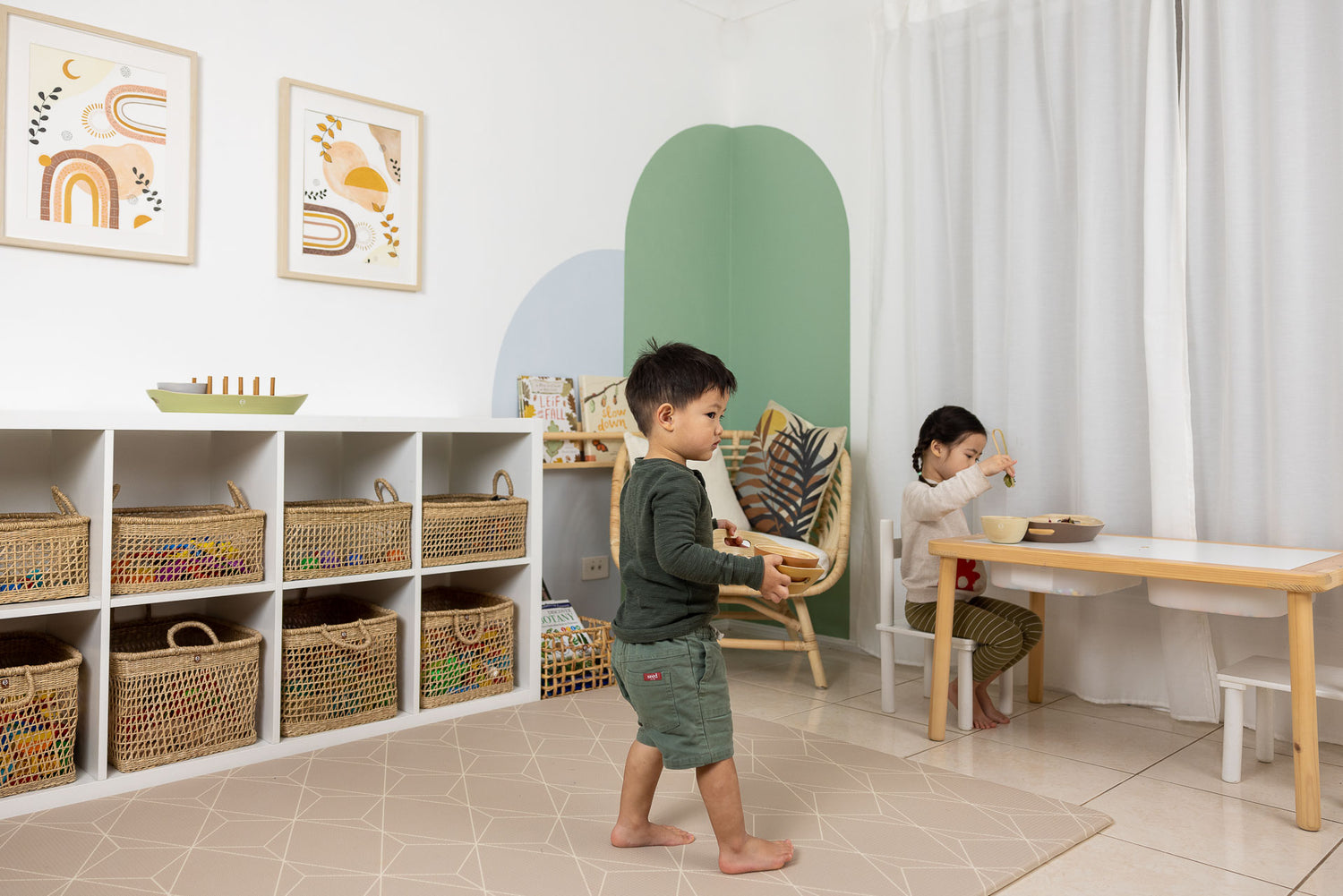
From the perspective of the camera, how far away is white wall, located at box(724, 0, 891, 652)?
135 inches

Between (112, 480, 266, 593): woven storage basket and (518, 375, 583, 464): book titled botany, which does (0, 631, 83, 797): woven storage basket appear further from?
(518, 375, 583, 464): book titled botany

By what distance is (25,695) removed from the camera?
1.89m

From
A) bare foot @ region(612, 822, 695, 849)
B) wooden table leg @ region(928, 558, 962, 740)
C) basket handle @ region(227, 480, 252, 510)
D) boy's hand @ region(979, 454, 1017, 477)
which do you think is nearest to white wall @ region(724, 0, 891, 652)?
boy's hand @ region(979, 454, 1017, 477)

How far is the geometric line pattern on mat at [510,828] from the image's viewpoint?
1.62 m

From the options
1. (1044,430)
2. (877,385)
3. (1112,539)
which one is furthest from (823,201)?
(1112,539)

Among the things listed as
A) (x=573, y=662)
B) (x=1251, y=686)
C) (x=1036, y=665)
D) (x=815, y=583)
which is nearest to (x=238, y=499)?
(x=573, y=662)

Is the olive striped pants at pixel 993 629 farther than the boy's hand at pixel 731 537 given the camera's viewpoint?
Yes

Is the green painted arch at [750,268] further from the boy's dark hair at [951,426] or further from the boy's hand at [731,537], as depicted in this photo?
the boy's hand at [731,537]

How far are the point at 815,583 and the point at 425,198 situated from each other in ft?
5.56

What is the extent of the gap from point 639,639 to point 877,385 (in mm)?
1925

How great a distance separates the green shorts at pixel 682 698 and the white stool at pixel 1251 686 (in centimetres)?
121

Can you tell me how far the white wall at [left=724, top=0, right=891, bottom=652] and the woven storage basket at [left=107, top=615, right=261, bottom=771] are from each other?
2.04 metres

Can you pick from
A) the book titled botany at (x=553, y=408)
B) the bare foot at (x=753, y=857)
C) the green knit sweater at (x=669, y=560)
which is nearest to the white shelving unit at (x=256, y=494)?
the book titled botany at (x=553, y=408)

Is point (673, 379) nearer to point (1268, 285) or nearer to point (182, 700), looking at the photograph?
point (182, 700)
